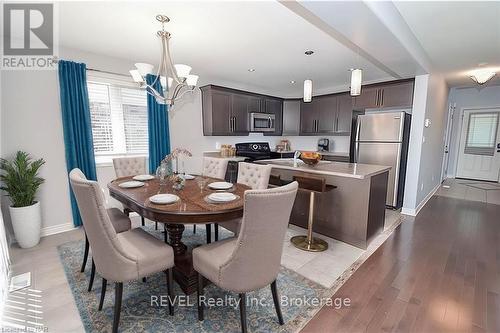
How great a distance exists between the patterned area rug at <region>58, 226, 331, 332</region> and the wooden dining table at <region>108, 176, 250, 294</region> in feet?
0.65

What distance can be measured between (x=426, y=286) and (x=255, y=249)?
1.84 metres

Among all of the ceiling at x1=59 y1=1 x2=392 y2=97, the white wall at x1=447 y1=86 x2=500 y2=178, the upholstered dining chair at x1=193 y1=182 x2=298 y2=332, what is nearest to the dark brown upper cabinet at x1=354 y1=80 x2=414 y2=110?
the ceiling at x1=59 y1=1 x2=392 y2=97

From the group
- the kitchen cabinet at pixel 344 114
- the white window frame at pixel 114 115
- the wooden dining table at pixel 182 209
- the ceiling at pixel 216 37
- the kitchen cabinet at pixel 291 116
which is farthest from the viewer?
the kitchen cabinet at pixel 291 116

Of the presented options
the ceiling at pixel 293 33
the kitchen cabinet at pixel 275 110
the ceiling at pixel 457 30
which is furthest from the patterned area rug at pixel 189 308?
the kitchen cabinet at pixel 275 110

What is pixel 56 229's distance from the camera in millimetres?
3238

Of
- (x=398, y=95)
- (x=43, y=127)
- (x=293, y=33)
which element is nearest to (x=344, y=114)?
(x=398, y=95)

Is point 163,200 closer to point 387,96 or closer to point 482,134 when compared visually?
point 387,96

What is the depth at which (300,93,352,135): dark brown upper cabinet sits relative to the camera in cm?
509

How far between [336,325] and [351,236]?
55.9 inches

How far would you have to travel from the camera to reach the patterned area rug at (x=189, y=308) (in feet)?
5.51

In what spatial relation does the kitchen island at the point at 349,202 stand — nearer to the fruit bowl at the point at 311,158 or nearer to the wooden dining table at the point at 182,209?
the fruit bowl at the point at 311,158

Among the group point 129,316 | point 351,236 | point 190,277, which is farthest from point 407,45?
point 129,316

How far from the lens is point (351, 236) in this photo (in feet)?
9.62

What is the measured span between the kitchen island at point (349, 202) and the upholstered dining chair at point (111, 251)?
200 cm
